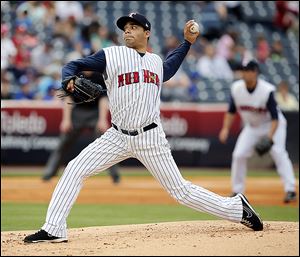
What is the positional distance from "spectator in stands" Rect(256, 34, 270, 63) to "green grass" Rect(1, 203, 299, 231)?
365 inches

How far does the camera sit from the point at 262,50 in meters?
19.0

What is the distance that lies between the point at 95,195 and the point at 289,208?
290cm

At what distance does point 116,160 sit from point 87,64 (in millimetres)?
821

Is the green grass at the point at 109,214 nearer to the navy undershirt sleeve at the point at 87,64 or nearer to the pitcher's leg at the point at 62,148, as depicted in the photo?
the navy undershirt sleeve at the point at 87,64

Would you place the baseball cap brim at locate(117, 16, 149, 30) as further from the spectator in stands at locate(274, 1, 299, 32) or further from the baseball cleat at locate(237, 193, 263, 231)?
the spectator in stands at locate(274, 1, 299, 32)

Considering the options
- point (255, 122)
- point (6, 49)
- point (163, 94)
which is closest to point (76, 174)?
point (255, 122)

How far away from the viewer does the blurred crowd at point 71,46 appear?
16109 mm

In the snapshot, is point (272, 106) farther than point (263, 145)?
No

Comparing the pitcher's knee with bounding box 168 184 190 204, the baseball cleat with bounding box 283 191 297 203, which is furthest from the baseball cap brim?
the baseball cleat with bounding box 283 191 297 203

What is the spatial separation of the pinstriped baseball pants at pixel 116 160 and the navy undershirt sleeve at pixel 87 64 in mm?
543

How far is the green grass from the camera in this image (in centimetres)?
817

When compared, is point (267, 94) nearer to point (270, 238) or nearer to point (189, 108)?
point (270, 238)

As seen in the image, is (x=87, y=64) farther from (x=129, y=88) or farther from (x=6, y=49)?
(x=6, y=49)

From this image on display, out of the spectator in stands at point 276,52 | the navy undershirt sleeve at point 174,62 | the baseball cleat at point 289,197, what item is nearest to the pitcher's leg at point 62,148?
the baseball cleat at point 289,197
